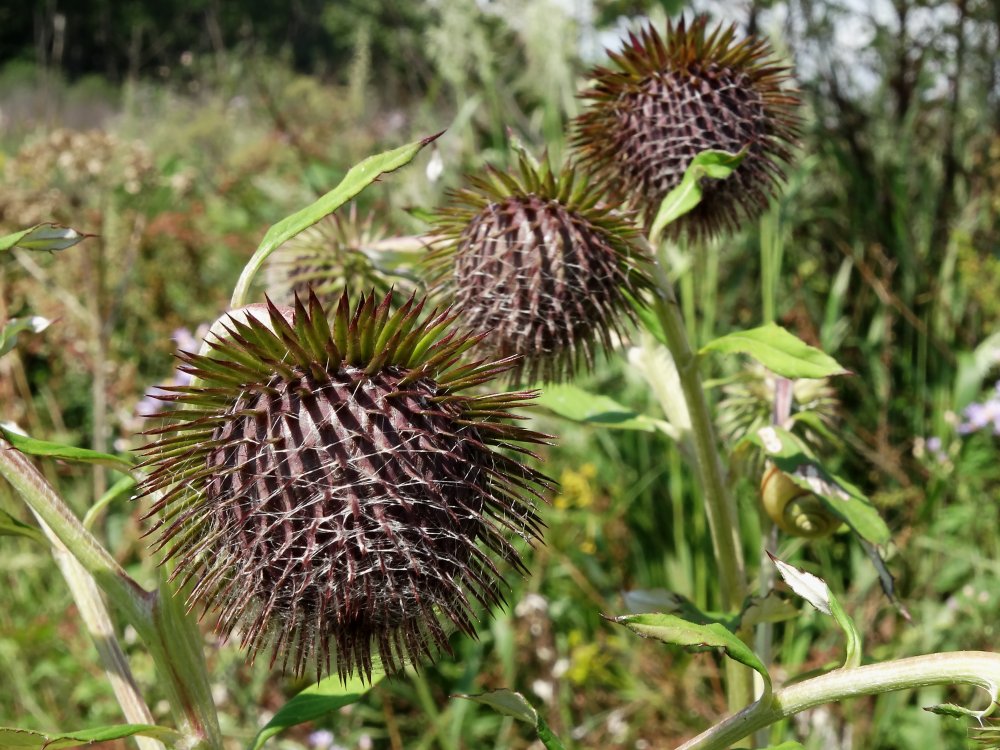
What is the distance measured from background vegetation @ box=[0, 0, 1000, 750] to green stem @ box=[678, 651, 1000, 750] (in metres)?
1.27

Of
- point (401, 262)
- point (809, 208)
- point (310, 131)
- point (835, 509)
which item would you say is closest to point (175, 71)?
point (310, 131)

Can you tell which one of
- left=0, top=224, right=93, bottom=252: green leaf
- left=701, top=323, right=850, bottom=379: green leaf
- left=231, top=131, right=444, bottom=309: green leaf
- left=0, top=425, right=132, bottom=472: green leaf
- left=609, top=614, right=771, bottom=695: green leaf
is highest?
left=231, top=131, right=444, bottom=309: green leaf

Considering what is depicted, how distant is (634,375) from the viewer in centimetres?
338

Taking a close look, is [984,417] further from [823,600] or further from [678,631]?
[678,631]

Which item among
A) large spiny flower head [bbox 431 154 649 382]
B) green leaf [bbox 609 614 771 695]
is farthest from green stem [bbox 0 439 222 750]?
large spiny flower head [bbox 431 154 649 382]

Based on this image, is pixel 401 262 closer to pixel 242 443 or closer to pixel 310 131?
pixel 242 443

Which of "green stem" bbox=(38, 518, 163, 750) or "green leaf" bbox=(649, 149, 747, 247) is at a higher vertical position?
"green leaf" bbox=(649, 149, 747, 247)

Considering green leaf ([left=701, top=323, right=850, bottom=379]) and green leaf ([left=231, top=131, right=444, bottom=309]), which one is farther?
green leaf ([left=701, top=323, right=850, bottom=379])

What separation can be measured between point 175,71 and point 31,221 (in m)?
8.01

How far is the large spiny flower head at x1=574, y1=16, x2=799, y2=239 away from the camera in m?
1.67

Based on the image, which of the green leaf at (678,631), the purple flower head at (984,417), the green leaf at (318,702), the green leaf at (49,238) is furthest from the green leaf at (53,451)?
the purple flower head at (984,417)

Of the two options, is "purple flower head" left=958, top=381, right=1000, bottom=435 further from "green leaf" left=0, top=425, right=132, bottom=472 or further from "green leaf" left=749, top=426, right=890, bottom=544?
"green leaf" left=0, top=425, right=132, bottom=472

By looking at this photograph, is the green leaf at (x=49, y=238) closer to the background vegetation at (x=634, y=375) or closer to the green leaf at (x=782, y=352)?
the green leaf at (x=782, y=352)

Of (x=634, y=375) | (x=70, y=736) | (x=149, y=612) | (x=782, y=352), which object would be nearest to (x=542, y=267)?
(x=782, y=352)
